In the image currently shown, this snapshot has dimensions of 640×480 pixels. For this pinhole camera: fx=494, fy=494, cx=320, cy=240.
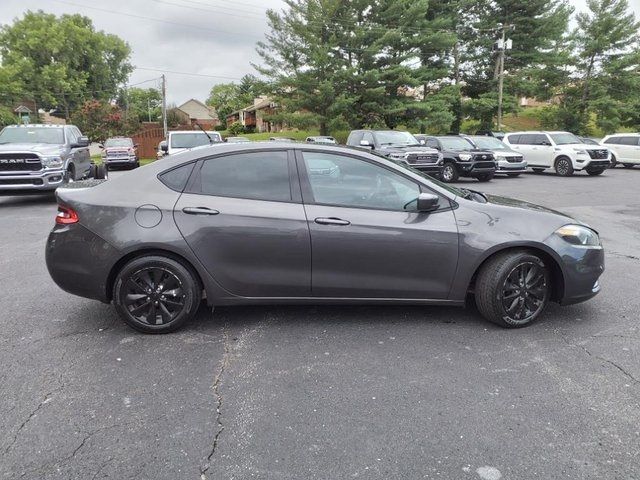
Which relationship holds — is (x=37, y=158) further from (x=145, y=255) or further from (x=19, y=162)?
(x=145, y=255)

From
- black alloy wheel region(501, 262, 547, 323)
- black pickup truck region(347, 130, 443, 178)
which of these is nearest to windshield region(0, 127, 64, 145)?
black pickup truck region(347, 130, 443, 178)

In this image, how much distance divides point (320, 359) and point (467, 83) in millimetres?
42315

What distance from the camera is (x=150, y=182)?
4082 millimetres

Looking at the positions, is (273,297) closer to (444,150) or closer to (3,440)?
(3,440)

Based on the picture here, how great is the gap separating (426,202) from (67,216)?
2.90m

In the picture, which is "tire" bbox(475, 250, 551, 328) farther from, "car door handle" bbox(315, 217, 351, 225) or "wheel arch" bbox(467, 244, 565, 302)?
"car door handle" bbox(315, 217, 351, 225)

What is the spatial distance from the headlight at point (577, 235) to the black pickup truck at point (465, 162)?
13.1m

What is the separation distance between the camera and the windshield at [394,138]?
619 inches

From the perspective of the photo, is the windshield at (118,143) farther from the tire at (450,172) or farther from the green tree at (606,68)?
the green tree at (606,68)

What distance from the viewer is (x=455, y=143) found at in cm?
1791

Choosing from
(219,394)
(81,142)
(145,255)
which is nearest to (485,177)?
(81,142)

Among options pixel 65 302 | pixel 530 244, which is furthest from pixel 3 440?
pixel 530 244

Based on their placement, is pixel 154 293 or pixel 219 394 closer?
pixel 219 394

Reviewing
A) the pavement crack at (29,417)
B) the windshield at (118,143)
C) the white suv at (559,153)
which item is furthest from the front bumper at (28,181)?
the white suv at (559,153)
